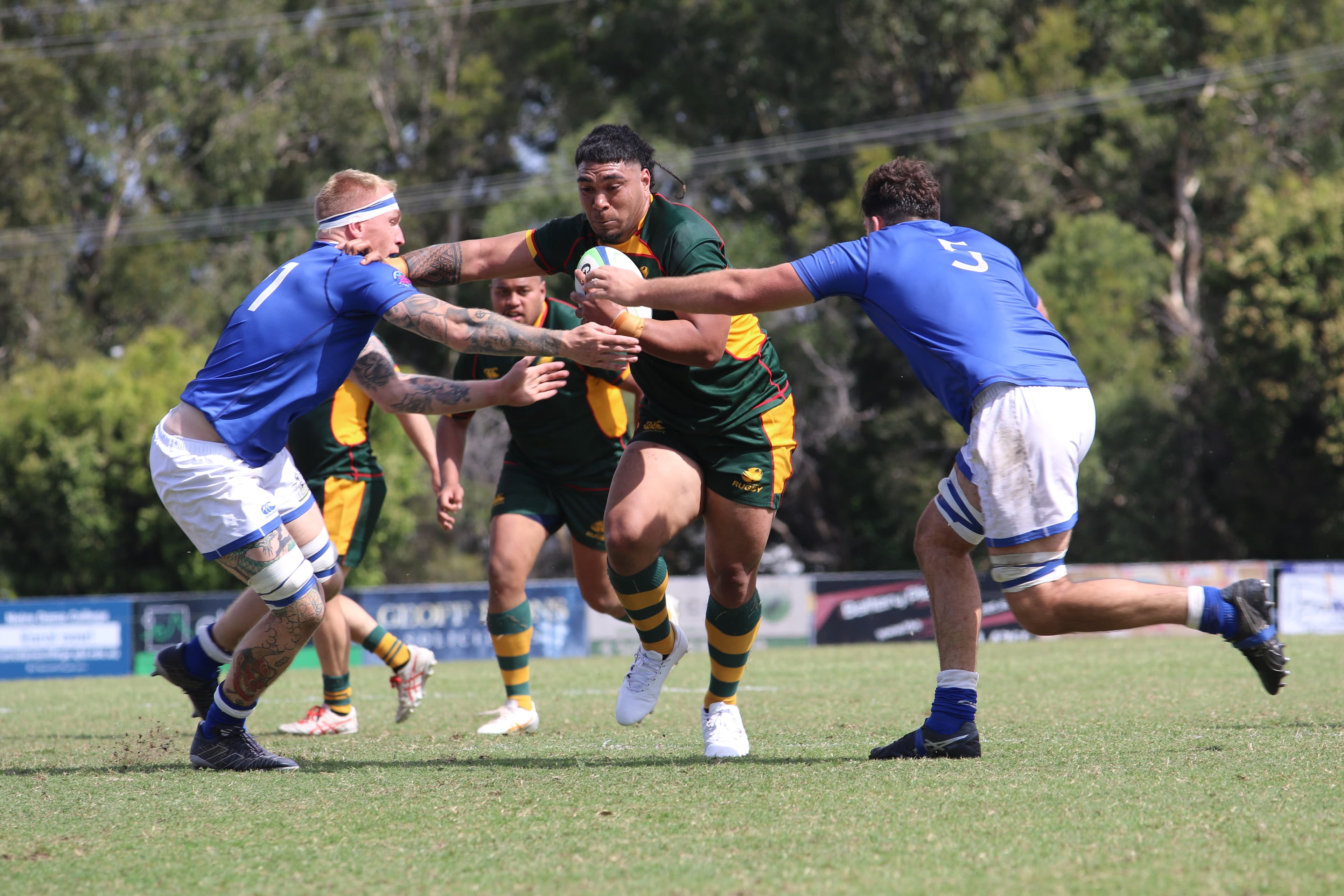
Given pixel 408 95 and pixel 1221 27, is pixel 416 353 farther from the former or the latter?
pixel 1221 27

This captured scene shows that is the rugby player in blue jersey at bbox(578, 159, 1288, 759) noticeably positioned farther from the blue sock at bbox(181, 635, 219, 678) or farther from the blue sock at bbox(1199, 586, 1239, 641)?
the blue sock at bbox(181, 635, 219, 678)

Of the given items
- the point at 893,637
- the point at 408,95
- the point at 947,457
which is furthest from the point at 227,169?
the point at 893,637

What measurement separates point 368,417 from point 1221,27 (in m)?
31.9

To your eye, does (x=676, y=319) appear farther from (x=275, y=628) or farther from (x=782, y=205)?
(x=782, y=205)

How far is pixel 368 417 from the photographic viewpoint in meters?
7.18

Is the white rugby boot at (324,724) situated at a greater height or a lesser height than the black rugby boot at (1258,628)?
lesser

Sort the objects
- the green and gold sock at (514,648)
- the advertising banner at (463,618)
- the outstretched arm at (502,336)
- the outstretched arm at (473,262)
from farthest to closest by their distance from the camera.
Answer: the advertising banner at (463,618), the green and gold sock at (514,648), the outstretched arm at (473,262), the outstretched arm at (502,336)

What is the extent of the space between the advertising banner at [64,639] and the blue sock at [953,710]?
13.4 m

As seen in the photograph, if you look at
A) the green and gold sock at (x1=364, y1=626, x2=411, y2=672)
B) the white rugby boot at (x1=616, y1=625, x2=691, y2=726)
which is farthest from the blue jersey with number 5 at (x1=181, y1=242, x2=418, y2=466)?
the green and gold sock at (x1=364, y1=626, x2=411, y2=672)

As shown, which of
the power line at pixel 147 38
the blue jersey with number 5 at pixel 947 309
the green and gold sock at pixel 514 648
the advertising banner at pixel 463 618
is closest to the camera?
the blue jersey with number 5 at pixel 947 309

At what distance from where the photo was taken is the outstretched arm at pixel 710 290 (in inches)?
176

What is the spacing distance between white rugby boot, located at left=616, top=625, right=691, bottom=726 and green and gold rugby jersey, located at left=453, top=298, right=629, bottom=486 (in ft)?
5.14

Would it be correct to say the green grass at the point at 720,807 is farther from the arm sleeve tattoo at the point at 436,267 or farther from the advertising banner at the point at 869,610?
the advertising banner at the point at 869,610

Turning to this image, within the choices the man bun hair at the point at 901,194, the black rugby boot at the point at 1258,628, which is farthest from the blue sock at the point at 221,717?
the black rugby boot at the point at 1258,628
